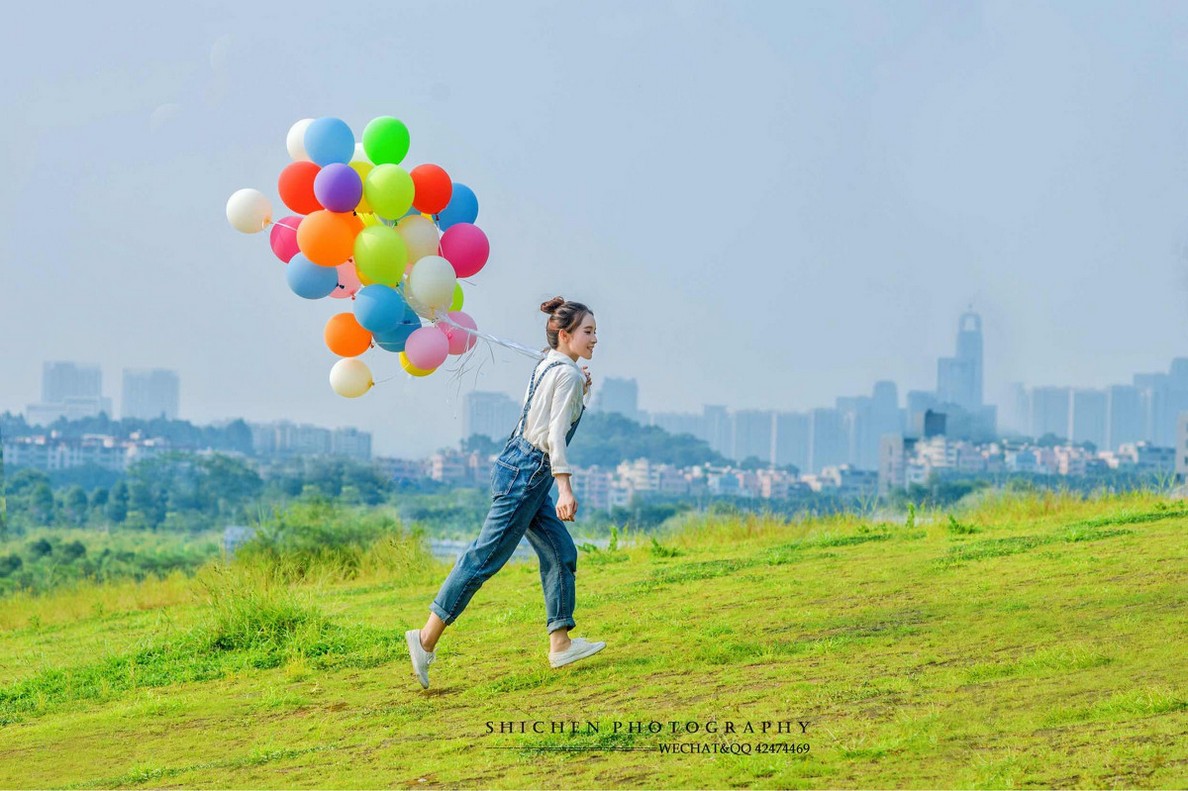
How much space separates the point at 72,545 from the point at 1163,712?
38635 mm

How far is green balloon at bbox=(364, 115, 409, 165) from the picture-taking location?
7.25m

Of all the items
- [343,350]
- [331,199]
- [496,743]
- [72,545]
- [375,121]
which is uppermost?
[375,121]

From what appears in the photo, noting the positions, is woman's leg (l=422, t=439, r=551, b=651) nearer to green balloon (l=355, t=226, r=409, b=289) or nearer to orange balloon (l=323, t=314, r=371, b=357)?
green balloon (l=355, t=226, r=409, b=289)

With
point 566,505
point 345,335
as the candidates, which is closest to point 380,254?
point 345,335

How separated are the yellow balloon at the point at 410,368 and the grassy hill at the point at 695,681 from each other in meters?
1.56

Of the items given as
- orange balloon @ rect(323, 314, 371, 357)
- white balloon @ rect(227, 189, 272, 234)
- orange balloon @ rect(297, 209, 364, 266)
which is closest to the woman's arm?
orange balloon @ rect(297, 209, 364, 266)

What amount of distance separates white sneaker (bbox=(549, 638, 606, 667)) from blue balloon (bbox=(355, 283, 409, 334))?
1.97 metres

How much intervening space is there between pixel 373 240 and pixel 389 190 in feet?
0.96

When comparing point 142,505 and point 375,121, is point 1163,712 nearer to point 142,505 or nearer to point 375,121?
point 375,121

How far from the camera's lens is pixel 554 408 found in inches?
240

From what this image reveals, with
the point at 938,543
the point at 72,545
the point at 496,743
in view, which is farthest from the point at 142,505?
the point at 496,743

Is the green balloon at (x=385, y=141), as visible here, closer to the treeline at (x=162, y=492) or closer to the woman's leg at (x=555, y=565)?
the woman's leg at (x=555, y=565)

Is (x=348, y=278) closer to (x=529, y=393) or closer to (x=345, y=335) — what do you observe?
(x=345, y=335)

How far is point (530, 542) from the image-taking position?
6480 millimetres
